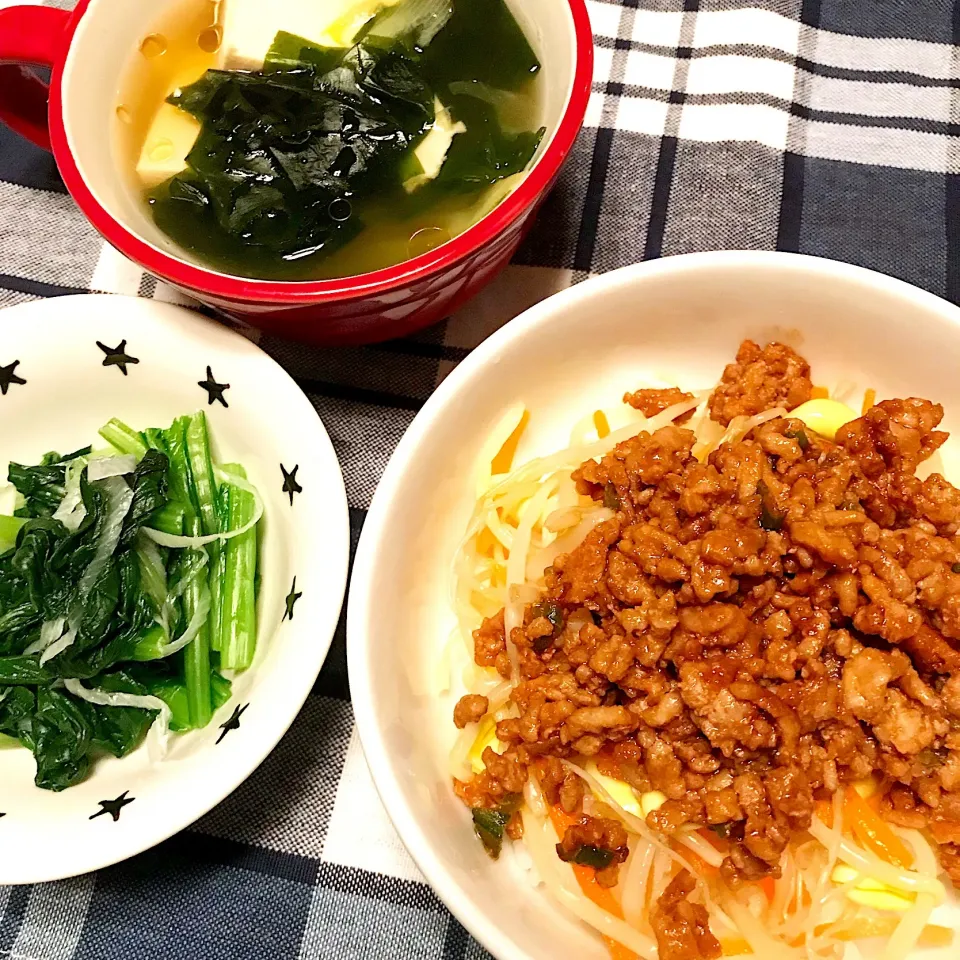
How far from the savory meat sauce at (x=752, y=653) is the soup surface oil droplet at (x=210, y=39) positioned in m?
1.19


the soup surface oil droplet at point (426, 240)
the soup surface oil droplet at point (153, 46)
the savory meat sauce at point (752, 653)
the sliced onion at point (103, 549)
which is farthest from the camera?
the soup surface oil droplet at point (153, 46)

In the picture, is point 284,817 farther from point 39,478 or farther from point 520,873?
point 39,478

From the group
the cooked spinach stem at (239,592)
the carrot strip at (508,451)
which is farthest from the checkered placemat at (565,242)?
the carrot strip at (508,451)

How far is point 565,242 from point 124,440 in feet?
3.18

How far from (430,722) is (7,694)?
72 centimetres

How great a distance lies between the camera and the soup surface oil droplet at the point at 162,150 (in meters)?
1.60

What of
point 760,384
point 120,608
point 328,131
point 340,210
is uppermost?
point 328,131

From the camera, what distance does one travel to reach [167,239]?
4.99ft

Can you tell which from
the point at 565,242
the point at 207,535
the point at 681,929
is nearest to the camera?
the point at 681,929

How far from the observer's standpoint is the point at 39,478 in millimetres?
1596

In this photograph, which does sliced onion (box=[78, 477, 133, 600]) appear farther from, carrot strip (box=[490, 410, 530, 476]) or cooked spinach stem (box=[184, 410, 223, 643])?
carrot strip (box=[490, 410, 530, 476])

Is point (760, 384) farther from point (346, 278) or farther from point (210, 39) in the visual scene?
point (210, 39)

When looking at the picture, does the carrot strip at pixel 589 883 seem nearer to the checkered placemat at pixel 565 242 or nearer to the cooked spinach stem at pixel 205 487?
the checkered placemat at pixel 565 242

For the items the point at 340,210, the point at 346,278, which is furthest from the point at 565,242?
the point at 346,278
